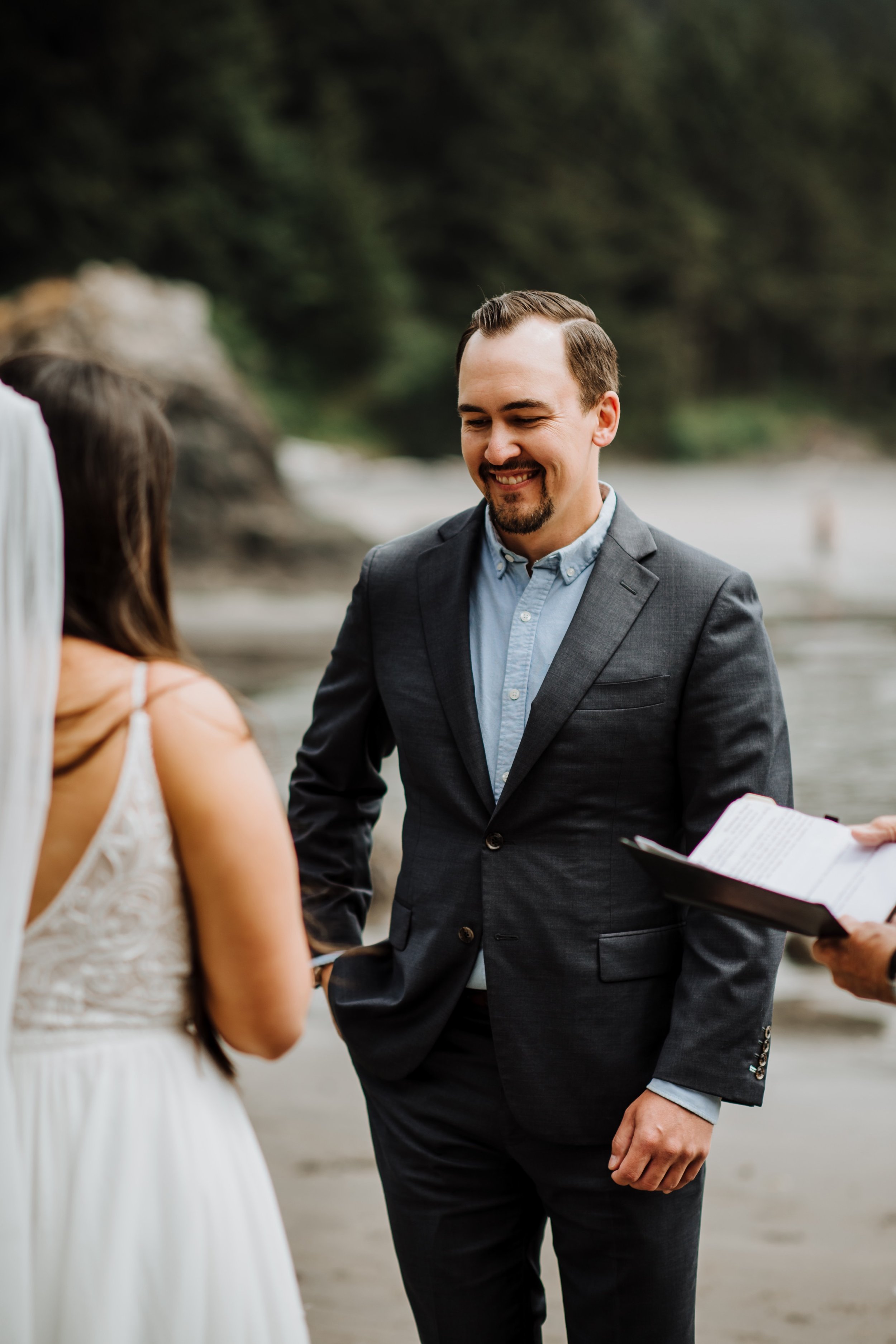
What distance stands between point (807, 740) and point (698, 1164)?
7519 mm

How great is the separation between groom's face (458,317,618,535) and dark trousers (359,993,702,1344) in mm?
696

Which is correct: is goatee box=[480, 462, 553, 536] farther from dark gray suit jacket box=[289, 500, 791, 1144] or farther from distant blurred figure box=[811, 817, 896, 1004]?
distant blurred figure box=[811, 817, 896, 1004]

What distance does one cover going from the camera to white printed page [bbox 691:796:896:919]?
1.39 m

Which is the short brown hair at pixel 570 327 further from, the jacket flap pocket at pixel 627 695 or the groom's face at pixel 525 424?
the jacket flap pocket at pixel 627 695

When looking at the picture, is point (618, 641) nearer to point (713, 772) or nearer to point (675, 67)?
point (713, 772)

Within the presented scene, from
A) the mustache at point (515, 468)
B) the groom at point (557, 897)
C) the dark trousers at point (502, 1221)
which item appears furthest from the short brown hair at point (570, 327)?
the dark trousers at point (502, 1221)

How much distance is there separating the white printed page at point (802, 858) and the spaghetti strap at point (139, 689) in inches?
24.4

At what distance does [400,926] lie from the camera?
1798 millimetres

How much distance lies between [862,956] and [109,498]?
3.18ft

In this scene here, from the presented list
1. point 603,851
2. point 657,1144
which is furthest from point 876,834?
point 657,1144

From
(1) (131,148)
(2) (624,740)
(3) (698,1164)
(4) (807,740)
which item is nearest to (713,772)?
(2) (624,740)

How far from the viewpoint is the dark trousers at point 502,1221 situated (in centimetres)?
164

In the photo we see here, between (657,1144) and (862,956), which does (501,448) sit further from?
(657,1144)

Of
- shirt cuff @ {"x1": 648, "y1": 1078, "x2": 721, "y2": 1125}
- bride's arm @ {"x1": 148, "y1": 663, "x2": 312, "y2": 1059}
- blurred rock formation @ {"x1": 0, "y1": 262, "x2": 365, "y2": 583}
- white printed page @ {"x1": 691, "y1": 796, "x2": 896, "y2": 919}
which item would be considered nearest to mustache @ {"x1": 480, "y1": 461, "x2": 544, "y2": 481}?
white printed page @ {"x1": 691, "y1": 796, "x2": 896, "y2": 919}
